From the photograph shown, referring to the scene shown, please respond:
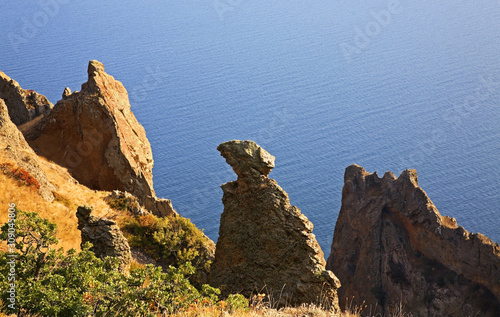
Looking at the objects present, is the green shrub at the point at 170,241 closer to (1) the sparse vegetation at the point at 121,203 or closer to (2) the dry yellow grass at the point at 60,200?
(1) the sparse vegetation at the point at 121,203

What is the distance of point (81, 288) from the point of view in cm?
1262

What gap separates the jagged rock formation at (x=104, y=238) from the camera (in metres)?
20.4

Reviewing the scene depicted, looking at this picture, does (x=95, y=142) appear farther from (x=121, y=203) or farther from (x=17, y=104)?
(x=17, y=104)

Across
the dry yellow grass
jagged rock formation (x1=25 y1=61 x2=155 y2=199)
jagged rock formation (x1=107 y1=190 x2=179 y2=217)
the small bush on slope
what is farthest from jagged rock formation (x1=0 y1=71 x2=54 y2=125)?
the small bush on slope

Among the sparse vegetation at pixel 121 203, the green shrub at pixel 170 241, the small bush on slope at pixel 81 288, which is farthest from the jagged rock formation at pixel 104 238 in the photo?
the sparse vegetation at pixel 121 203

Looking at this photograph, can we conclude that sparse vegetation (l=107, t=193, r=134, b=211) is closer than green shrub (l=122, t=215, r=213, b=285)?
No

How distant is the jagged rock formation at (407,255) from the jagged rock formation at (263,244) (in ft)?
131

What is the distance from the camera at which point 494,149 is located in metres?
173

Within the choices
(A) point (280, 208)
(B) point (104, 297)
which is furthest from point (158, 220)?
(B) point (104, 297)

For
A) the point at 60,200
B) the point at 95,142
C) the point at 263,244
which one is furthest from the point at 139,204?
the point at 263,244

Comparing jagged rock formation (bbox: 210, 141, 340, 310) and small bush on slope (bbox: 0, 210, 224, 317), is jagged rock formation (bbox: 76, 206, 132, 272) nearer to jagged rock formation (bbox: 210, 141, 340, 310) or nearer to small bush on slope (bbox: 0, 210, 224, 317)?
jagged rock formation (bbox: 210, 141, 340, 310)

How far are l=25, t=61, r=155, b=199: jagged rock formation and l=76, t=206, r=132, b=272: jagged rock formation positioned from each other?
1430 cm

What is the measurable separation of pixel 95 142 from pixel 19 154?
710cm

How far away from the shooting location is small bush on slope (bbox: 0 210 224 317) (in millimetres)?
11844
